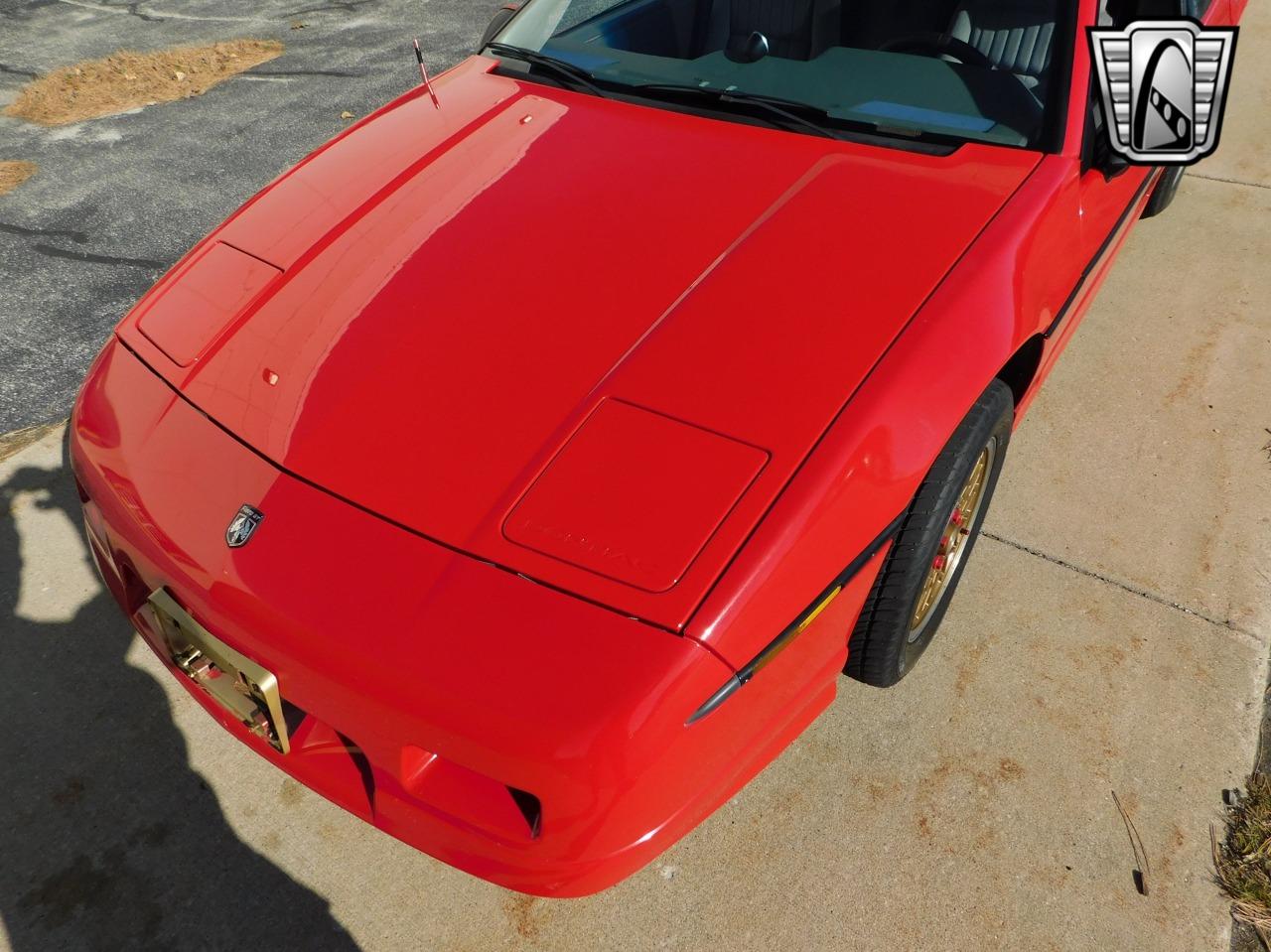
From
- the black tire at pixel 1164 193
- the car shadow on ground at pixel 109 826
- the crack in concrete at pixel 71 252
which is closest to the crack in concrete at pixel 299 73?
the crack in concrete at pixel 71 252

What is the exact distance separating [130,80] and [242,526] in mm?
5623

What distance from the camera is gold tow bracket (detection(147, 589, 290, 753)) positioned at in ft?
5.72

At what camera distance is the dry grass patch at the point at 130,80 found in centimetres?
570

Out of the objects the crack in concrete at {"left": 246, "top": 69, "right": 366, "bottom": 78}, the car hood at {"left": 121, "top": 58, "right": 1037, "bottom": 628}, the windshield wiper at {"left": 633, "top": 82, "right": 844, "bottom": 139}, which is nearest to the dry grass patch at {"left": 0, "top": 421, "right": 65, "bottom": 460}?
the car hood at {"left": 121, "top": 58, "right": 1037, "bottom": 628}

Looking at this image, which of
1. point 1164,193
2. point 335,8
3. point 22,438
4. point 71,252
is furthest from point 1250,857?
point 335,8

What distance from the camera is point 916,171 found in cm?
226

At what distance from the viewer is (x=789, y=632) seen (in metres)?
1.66

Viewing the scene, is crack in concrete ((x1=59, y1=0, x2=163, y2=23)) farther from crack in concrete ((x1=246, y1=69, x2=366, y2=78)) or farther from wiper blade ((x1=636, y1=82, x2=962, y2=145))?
wiper blade ((x1=636, y1=82, x2=962, y2=145))

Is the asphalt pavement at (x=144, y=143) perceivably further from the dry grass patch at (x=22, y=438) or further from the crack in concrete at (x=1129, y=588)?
the crack in concrete at (x=1129, y=588)

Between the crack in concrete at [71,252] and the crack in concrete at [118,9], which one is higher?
the crack in concrete at [118,9]

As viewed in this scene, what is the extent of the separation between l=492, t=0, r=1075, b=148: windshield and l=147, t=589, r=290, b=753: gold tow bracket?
179cm

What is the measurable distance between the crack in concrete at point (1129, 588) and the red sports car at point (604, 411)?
31 cm

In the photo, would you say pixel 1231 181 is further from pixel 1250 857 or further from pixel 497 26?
pixel 1250 857

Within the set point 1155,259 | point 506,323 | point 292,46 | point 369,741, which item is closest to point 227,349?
point 506,323
